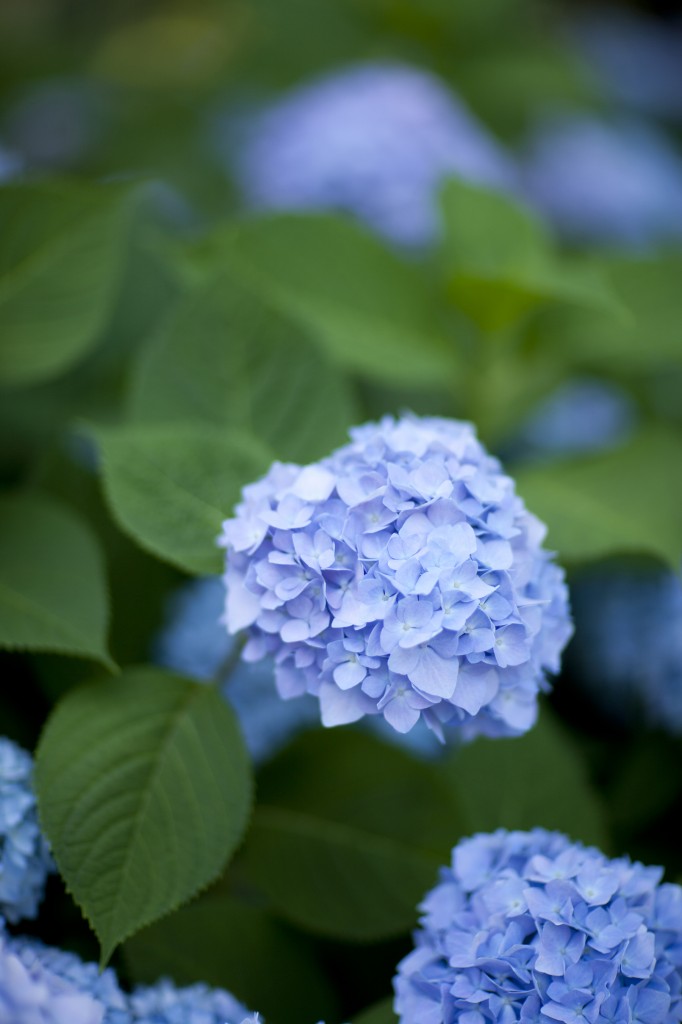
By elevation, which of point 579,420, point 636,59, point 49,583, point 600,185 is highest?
point 636,59

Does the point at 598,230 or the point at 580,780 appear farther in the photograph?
the point at 598,230

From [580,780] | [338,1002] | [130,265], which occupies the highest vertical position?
[130,265]

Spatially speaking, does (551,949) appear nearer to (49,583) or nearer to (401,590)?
(401,590)

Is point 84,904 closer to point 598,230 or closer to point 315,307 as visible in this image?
point 315,307

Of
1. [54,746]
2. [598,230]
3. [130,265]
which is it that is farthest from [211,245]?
[598,230]

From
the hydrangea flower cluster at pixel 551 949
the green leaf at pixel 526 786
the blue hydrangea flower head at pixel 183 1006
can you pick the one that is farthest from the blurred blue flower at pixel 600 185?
the blue hydrangea flower head at pixel 183 1006

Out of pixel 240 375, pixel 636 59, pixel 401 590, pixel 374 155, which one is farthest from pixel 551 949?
pixel 636 59
